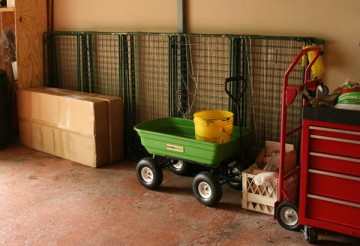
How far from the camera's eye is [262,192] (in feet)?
10.5

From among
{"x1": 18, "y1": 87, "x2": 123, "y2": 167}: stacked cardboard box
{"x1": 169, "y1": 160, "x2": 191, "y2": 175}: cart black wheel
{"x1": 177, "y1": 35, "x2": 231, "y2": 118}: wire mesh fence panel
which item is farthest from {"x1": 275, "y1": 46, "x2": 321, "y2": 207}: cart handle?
{"x1": 18, "y1": 87, "x2": 123, "y2": 167}: stacked cardboard box

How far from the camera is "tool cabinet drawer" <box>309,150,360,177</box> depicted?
257 centimetres

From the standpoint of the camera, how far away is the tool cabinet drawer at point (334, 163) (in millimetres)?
2574

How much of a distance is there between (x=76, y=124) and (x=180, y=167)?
110 cm

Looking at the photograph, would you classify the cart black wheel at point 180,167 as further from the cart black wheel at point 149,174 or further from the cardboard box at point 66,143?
the cardboard box at point 66,143

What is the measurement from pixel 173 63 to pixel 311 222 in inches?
77.2

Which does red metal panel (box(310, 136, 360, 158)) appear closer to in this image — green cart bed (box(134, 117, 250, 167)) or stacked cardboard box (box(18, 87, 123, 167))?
green cart bed (box(134, 117, 250, 167))

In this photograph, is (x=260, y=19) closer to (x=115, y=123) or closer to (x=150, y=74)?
(x=150, y=74)

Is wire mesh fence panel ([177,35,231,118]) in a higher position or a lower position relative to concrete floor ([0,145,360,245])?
higher

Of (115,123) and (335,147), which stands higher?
(335,147)

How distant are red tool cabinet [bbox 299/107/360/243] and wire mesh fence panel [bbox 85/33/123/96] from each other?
2360mm

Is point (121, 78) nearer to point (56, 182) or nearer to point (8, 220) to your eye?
point (56, 182)

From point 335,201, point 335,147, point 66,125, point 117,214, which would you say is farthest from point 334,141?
point 66,125

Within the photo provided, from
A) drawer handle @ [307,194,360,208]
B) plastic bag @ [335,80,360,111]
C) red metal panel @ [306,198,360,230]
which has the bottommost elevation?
red metal panel @ [306,198,360,230]
